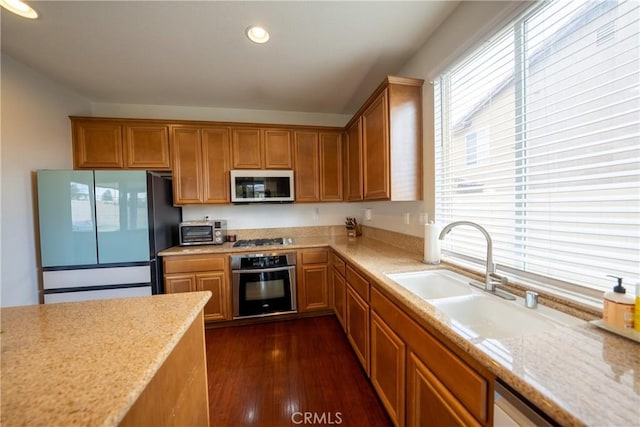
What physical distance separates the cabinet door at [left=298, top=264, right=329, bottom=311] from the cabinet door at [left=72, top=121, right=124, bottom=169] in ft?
7.94

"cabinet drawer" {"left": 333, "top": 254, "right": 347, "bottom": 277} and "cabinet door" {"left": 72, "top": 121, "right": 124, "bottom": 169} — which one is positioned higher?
"cabinet door" {"left": 72, "top": 121, "right": 124, "bottom": 169}

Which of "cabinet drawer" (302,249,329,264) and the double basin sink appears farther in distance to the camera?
"cabinet drawer" (302,249,329,264)

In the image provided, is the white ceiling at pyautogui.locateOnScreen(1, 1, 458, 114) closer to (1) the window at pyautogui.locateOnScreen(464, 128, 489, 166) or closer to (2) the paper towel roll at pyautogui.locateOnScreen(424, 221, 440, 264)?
(1) the window at pyautogui.locateOnScreen(464, 128, 489, 166)

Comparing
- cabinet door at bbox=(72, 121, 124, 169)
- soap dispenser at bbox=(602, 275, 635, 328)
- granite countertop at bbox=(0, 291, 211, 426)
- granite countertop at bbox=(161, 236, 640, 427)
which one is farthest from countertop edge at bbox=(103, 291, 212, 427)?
cabinet door at bbox=(72, 121, 124, 169)

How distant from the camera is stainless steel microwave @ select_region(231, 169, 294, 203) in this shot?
108 inches

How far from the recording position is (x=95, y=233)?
2.12 meters

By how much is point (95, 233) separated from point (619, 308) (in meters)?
3.31

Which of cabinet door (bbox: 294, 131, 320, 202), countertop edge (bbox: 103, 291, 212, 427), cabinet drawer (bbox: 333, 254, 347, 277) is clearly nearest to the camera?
countertop edge (bbox: 103, 291, 212, 427)

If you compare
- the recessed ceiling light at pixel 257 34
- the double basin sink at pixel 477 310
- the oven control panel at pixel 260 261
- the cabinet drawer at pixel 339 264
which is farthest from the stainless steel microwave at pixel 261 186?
the double basin sink at pixel 477 310

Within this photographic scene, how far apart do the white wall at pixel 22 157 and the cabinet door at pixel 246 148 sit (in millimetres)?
1642

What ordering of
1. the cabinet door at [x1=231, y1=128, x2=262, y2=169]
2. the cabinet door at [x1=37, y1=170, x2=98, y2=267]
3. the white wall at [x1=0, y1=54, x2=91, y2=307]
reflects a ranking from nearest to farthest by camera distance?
the white wall at [x1=0, y1=54, x2=91, y2=307] < the cabinet door at [x1=37, y1=170, x2=98, y2=267] < the cabinet door at [x1=231, y1=128, x2=262, y2=169]

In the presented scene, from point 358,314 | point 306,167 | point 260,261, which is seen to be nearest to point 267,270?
point 260,261

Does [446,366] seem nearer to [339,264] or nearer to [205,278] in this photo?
[339,264]

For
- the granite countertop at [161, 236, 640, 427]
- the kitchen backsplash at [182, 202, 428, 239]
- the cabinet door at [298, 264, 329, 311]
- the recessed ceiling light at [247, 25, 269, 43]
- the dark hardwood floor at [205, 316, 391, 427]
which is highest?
the recessed ceiling light at [247, 25, 269, 43]
